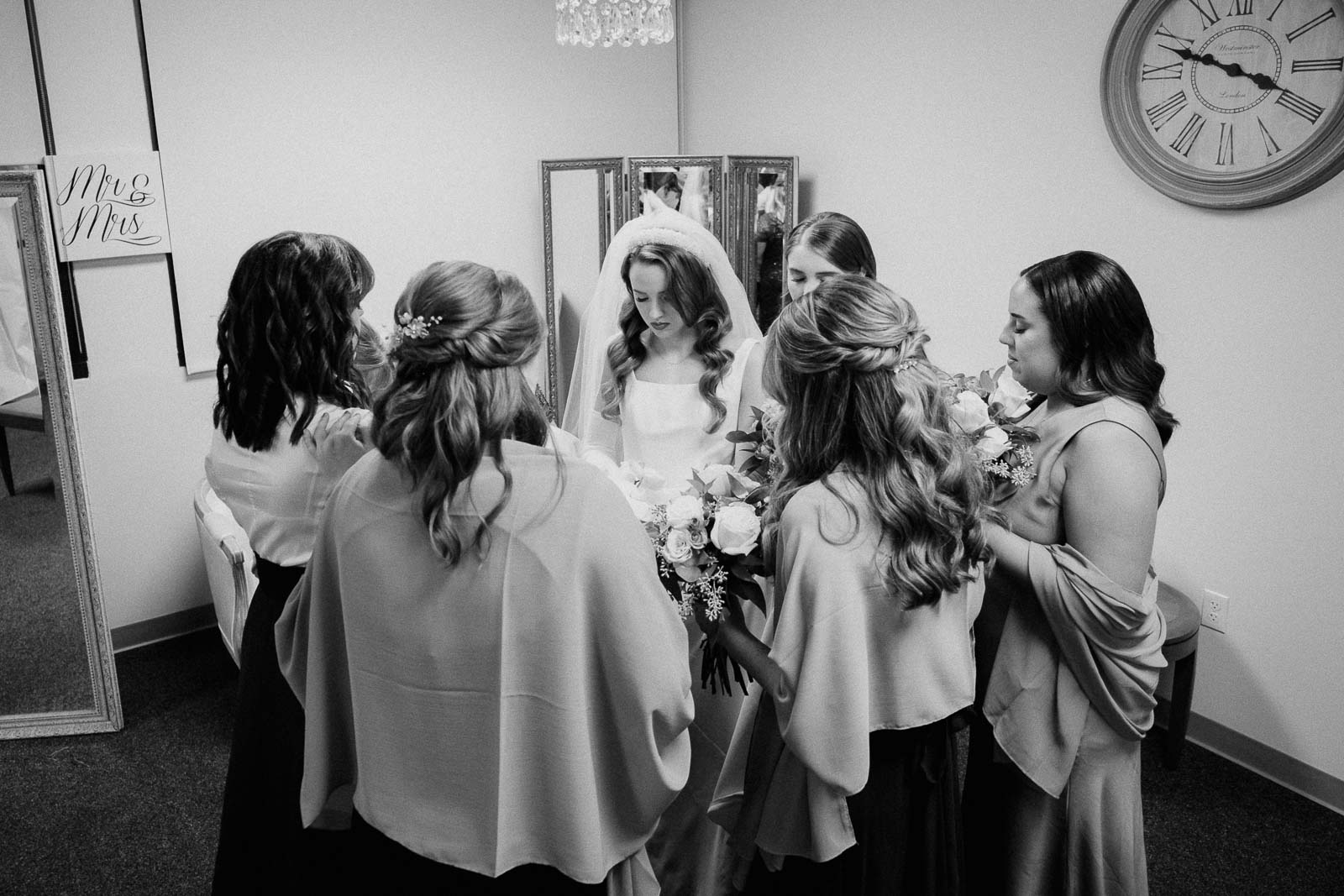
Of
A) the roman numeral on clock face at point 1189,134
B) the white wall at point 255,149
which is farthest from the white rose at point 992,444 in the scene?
the white wall at point 255,149

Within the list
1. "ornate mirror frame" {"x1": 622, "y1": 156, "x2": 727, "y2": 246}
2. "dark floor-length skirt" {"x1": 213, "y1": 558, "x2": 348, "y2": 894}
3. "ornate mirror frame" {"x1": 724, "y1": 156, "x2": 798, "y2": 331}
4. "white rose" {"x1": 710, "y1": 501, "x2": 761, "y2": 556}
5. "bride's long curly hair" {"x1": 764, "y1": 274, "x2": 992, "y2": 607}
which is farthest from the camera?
"ornate mirror frame" {"x1": 622, "y1": 156, "x2": 727, "y2": 246}

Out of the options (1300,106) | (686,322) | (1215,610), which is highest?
(1300,106)

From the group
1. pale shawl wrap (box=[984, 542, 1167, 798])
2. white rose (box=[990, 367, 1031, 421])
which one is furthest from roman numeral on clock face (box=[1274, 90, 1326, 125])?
pale shawl wrap (box=[984, 542, 1167, 798])

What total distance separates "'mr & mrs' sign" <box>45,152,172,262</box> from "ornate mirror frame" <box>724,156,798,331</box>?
2255 mm

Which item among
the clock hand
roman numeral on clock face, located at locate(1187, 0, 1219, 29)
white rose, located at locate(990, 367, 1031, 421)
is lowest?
white rose, located at locate(990, 367, 1031, 421)

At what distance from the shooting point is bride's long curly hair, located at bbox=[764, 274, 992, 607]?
1.55 meters

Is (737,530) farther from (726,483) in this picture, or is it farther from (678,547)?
(726,483)

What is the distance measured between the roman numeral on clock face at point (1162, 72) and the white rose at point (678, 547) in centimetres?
217

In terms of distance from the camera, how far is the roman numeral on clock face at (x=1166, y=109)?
2.89 m

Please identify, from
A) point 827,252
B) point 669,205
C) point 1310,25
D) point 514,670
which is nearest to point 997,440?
point 514,670

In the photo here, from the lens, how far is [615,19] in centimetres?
296

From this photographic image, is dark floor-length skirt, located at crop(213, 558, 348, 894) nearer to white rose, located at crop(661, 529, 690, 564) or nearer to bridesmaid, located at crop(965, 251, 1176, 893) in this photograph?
white rose, located at crop(661, 529, 690, 564)

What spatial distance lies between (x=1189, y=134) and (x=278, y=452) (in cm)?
263

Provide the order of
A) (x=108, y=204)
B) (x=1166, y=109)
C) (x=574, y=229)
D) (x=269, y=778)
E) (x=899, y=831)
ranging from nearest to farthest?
(x=899, y=831) → (x=269, y=778) → (x=1166, y=109) → (x=108, y=204) → (x=574, y=229)
